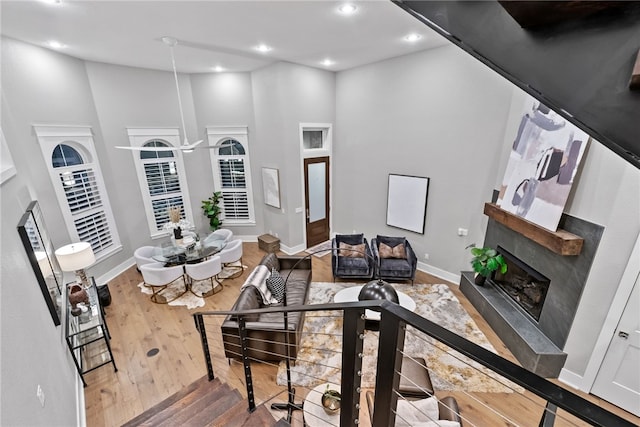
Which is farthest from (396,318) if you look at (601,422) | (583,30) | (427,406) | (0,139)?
(0,139)

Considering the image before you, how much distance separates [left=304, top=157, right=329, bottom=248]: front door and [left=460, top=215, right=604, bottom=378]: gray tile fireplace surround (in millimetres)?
3951

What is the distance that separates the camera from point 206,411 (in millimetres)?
2426

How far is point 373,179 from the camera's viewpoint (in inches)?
240

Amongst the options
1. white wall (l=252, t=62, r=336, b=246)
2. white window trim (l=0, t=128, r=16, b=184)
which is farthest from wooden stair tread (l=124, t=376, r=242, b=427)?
white wall (l=252, t=62, r=336, b=246)

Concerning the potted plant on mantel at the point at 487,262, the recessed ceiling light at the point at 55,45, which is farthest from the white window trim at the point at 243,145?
the potted plant on mantel at the point at 487,262

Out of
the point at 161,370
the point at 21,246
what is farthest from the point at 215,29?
the point at 161,370

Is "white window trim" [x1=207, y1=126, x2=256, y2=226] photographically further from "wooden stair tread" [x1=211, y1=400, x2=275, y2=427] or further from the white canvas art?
the white canvas art

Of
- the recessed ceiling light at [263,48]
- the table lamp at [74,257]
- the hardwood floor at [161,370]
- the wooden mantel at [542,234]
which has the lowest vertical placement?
the hardwood floor at [161,370]

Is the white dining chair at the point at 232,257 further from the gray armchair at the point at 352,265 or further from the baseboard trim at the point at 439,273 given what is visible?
the baseboard trim at the point at 439,273

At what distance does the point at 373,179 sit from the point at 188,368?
4.78 m

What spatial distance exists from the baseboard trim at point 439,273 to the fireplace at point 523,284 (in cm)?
80

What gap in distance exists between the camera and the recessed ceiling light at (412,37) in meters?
4.14

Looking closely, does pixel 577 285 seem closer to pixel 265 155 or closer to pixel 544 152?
pixel 544 152

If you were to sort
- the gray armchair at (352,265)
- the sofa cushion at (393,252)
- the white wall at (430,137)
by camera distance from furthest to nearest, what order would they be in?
1. the sofa cushion at (393,252)
2. the gray armchair at (352,265)
3. the white wall at (430,137)
